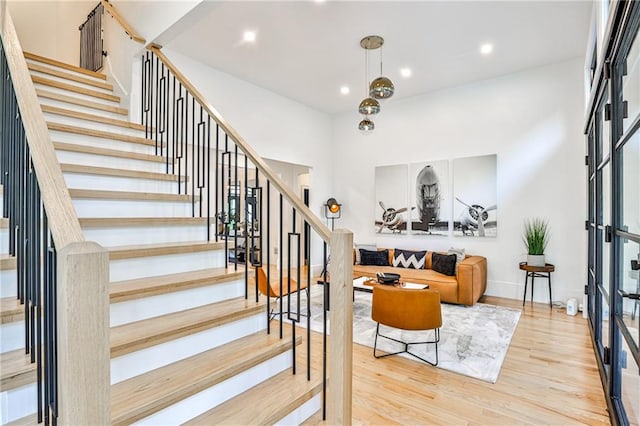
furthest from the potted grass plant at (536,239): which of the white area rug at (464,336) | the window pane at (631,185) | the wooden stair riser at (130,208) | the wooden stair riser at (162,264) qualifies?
the wooden stair riser at (130,208)

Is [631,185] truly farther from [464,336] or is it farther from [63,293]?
[63,293]

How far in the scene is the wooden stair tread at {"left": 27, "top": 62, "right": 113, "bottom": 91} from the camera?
348 centimetres

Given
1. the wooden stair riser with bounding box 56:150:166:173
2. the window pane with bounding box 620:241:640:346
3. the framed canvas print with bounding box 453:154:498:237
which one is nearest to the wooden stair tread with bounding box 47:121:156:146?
the wooden stair riser with bounding box 56:150:166:173

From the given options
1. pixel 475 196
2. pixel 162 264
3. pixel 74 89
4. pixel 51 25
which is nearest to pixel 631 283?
pixel 162 264

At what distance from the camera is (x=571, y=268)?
16.0 feet

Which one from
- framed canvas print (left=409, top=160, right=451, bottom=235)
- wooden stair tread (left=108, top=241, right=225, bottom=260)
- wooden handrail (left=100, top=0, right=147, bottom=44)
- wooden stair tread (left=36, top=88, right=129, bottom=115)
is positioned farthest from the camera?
framed canvas print (left=409, top=160, right=451, bottom=235)

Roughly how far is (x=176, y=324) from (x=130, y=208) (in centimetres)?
121

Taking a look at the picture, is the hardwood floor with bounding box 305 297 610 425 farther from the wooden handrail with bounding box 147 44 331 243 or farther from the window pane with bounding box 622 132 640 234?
the window pane with bounding box 622 132 640 234

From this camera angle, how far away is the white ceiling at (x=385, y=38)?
12.0 feet

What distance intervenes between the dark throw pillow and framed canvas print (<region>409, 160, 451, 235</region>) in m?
0.74

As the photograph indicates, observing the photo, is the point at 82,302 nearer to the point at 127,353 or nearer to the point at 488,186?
the point at 127,353

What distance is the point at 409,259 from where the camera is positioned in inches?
228

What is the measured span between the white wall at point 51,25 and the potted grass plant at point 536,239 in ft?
24.5

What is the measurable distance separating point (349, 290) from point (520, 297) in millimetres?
4668
